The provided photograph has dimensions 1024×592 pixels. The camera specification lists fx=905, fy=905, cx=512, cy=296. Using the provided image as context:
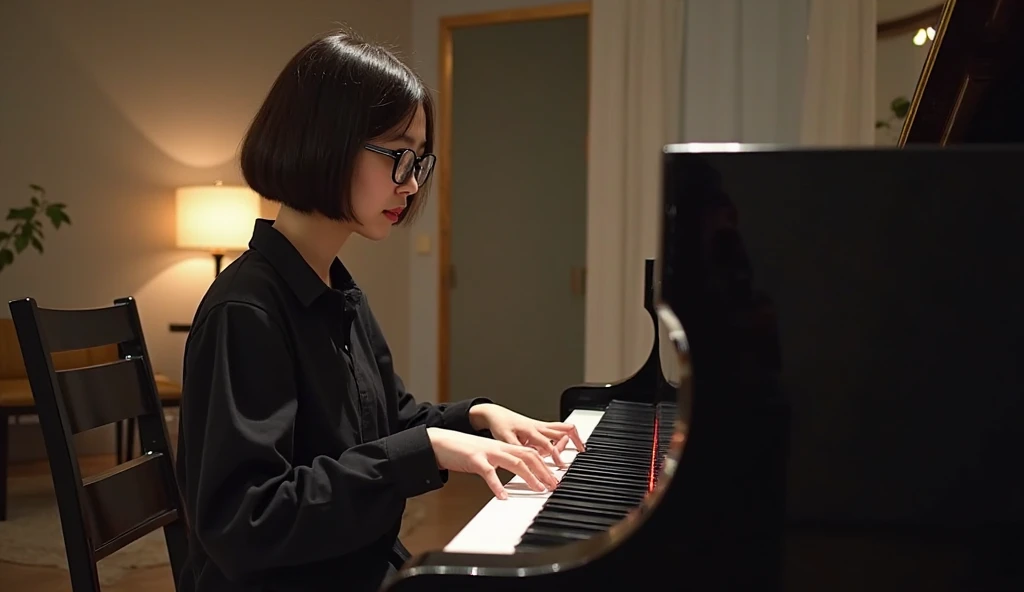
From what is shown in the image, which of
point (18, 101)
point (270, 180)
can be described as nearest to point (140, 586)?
point (270, 180)

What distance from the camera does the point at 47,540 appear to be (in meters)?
3.11

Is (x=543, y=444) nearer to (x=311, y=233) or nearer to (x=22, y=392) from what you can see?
(x=311, y=233)

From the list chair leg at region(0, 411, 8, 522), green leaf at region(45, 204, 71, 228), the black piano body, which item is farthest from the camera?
green leaf at region(45, 204, 71, 228)

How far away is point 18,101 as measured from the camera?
4.14 metres

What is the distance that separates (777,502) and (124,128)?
4443 millimetres

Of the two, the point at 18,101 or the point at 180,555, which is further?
the point at 18,101

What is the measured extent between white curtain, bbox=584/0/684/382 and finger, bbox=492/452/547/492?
10.8 feet

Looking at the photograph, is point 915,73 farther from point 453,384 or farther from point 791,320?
point 791,320

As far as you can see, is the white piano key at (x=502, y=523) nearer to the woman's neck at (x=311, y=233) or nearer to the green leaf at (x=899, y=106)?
the woman's neck at (x=311, y=233)

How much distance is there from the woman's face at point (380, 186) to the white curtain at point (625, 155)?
3.09 metres

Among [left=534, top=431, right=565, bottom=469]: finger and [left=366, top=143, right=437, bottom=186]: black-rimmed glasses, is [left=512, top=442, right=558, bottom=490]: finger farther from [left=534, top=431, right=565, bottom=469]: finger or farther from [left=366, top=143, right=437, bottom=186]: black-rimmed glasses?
[left=366, top=143, right=437, bottom=186]: black-rimmed glasses

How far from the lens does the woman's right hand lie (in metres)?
0.94

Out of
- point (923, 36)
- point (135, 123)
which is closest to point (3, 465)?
point (135, 123)

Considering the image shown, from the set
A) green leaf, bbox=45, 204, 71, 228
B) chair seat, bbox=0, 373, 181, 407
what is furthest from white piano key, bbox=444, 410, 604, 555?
green leaf, bbox=45, 204, 71, 228
